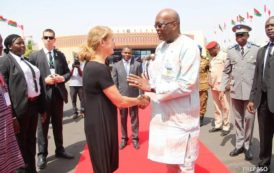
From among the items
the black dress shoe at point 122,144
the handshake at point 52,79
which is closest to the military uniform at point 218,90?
the black dress shoe at point 122,144

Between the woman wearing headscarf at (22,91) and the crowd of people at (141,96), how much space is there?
0.01m

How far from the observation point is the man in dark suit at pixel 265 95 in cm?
380

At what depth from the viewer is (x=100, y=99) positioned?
9.09ft

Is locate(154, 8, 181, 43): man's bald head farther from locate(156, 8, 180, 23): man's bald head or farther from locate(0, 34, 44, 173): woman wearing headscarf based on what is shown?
locate(0, 34, 44, 173): woman wearing headscarf

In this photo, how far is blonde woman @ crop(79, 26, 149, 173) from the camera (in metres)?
2.72

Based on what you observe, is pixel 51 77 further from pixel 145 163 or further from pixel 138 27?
pixel 138 27

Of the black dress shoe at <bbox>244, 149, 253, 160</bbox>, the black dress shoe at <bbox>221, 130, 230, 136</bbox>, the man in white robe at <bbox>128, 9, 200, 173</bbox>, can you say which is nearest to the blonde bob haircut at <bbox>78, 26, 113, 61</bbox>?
the man in white robe at <bbox>128, 9, 200, 173</bbox>

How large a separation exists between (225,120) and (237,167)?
227 centimetres

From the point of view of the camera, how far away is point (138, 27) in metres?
52.7

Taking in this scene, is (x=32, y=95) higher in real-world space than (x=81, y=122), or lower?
higher

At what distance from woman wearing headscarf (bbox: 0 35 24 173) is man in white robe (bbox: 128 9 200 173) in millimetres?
1391

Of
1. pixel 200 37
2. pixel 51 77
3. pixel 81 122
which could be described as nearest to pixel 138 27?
pixel 200 37

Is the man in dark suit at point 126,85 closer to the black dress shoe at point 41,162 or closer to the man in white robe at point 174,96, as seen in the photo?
the black dress shoe at point 41,162

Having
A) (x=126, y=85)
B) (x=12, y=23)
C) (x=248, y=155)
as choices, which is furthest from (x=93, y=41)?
(x=12, y=23)
